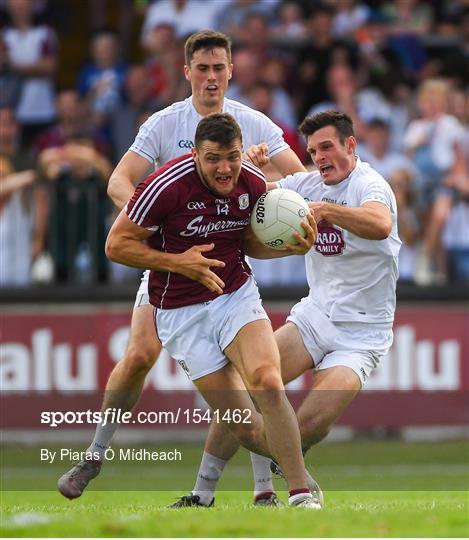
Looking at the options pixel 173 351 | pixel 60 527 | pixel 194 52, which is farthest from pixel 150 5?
pixel 60 527

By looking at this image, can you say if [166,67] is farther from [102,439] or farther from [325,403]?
[325,403]

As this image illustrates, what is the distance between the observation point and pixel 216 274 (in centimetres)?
923

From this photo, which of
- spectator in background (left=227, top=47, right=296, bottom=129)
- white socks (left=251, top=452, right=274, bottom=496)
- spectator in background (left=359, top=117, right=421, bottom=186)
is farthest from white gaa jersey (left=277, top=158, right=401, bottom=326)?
spectator in background (left=227, top=47, right=296, bottom=129)

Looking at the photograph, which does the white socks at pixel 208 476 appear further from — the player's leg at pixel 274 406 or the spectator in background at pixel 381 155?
the spectator in background at pixel 381 155

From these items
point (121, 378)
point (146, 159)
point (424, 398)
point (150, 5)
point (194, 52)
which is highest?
point (150, 5)

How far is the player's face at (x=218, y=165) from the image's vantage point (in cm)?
881

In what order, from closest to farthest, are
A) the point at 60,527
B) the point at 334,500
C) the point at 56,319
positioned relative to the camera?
the point at 60,527 < the point at 334,500 < the point at 56,319

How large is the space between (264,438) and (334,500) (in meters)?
1.75

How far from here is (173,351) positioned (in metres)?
9.43

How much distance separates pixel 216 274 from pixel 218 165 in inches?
30.1

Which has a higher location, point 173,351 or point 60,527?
point 173,351

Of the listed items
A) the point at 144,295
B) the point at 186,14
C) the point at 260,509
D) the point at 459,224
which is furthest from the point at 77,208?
the point at 260,509

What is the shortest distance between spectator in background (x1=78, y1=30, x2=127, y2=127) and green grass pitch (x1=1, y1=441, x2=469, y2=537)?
4.17 metres

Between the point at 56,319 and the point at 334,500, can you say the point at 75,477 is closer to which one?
the point at 334,500
